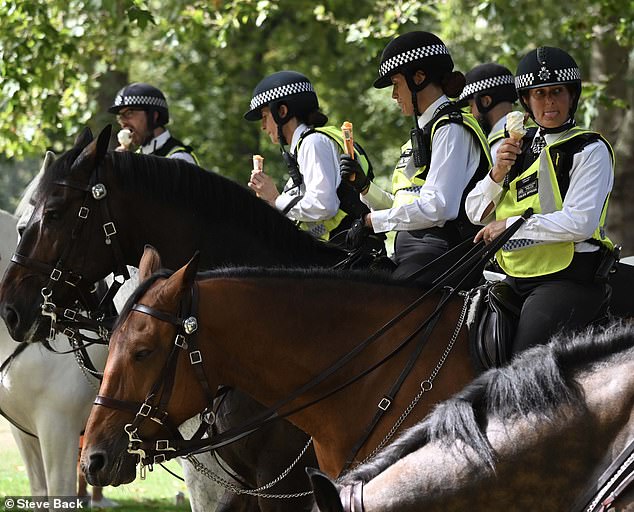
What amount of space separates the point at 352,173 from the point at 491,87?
3.19 metres

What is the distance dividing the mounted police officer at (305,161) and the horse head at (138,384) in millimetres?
1691

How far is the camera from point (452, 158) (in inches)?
207

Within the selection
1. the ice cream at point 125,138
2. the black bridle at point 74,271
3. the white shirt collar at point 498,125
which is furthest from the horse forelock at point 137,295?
the white shirt collar at point 498,125

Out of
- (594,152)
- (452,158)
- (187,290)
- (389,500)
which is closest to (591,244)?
(594,152)

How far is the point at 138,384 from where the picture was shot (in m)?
4.45

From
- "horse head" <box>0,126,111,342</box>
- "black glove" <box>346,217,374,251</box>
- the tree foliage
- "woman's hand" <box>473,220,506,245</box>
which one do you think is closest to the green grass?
"horse head" <box>0,126,111,342</box>

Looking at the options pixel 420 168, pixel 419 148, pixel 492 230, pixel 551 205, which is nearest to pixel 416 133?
pixel 419 148

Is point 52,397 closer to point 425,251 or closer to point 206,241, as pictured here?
point 206,241

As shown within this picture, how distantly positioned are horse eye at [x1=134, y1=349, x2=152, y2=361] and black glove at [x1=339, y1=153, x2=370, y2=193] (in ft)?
5.27

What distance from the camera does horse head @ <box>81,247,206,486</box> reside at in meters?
4.45

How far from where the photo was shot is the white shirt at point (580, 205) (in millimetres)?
4742

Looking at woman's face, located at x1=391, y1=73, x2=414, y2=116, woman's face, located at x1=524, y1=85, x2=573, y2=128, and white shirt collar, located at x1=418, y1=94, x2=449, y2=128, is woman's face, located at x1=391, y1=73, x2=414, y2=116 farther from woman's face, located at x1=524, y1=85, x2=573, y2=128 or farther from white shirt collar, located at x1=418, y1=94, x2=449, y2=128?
woman's face, located at x1=524, y1=85, x2=573, y2=128

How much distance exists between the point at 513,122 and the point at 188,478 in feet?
9.27

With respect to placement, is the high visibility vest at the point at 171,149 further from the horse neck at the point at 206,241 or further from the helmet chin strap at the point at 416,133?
the helmet chin strap at the point at 416,133
